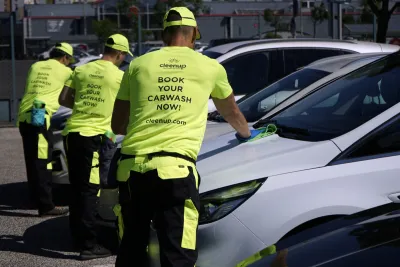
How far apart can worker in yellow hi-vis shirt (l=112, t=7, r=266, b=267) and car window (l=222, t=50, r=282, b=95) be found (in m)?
5.21

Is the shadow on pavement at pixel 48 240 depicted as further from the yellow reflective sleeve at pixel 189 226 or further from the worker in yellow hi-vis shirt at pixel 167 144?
the yellow reflective sleeve at pixel 189 226

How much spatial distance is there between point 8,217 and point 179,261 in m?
4.73

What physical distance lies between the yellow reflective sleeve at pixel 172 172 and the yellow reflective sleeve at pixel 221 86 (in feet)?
1.89

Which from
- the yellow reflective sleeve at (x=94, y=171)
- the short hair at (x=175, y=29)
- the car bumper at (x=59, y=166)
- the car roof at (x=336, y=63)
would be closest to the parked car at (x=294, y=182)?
the short hair at (x=175, y=29)

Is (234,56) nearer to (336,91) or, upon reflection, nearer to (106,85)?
(106,85)

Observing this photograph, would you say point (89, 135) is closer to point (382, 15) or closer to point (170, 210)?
point (170, 210)

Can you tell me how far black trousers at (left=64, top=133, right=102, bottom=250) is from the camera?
6684mm

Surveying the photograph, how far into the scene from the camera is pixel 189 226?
4.16 meters

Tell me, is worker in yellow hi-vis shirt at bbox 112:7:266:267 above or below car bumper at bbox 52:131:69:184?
above

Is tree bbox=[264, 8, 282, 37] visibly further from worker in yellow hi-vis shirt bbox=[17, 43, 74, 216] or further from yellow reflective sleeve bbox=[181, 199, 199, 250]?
yellow reflective sleeve bbox=[181, 199, 199, 250]

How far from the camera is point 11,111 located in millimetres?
17250

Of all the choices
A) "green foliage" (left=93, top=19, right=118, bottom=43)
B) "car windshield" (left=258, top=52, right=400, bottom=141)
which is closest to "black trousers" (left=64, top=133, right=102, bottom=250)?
"car windshield" (left=258, top=52, right=400, bottom=141)

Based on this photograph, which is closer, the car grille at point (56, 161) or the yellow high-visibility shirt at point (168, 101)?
the yellow high-visibility shirt at point (168, 101)

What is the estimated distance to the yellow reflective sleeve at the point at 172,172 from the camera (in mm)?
4141
